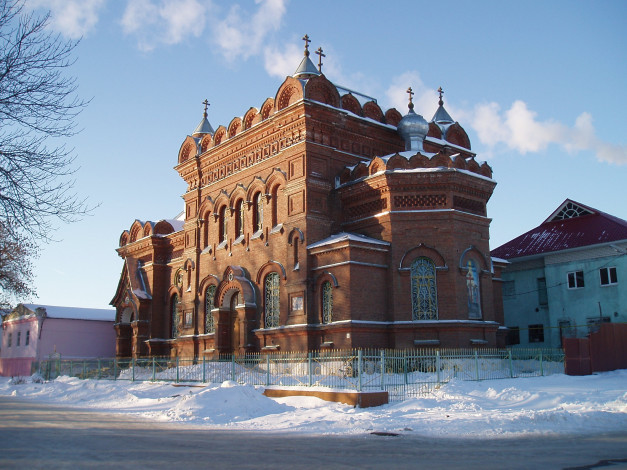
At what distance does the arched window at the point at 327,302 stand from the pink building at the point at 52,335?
65.1 feet

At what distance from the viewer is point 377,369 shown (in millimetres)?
17297

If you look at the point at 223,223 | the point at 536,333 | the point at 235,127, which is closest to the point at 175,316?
the point at 223,223

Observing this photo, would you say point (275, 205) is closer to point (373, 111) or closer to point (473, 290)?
point (373, 111)

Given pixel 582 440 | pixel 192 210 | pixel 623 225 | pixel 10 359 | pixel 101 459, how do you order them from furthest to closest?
pixel 10 359 → pixel 192 210 → pixel 623 225 → pixel 582 440 → pixel 101 459

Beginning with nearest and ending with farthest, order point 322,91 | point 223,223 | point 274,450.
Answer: point 274,450
point 322,91
point 223,223

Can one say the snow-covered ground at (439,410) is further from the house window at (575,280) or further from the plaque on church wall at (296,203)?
the house window at (575,280)

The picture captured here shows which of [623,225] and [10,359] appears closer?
[623,225]

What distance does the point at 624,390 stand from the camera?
1447 centimetres

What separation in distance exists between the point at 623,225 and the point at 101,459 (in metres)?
22.6

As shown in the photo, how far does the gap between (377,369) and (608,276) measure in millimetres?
11766

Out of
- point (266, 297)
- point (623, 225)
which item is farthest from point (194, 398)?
point (623, 225)

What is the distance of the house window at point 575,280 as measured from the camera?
2489 cm

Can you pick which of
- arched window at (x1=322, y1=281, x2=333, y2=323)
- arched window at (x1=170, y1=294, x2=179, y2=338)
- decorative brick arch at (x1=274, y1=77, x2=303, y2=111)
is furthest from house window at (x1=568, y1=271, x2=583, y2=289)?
arched window at (x1=170, y1=294, x2=179, y2=338)

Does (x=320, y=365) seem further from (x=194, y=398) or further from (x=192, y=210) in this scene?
(x=192, y=210)
